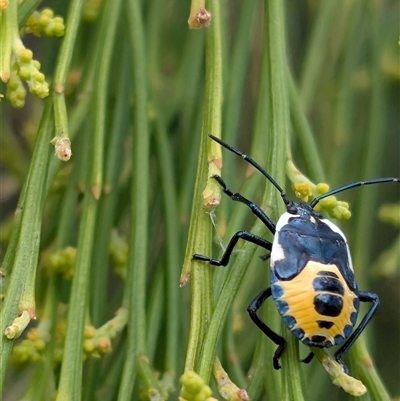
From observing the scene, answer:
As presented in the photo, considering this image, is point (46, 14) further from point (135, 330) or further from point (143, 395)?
point (143, 395)

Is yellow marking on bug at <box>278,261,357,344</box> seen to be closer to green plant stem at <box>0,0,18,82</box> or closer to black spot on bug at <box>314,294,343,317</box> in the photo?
black spot on bug at <box>314,294,343,317</box>

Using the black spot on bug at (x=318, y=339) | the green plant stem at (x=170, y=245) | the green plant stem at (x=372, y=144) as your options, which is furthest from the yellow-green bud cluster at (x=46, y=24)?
the green plant stem at (x=372, y=144)

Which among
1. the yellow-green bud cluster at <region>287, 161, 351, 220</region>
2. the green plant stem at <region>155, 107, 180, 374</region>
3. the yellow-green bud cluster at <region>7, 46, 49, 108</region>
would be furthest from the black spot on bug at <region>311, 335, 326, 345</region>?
the yellow-green bud cluster at <region>7, 46, 49, 108</region>

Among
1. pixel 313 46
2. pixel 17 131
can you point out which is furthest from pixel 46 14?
pixel 17 131

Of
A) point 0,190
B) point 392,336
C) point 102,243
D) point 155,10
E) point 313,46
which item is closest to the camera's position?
point 102,243

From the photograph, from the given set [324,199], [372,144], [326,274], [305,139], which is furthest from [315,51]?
[326,274]

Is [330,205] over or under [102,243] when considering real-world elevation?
over

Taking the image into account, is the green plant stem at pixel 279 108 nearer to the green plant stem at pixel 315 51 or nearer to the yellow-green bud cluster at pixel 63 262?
the yellow-green bud cluster at pixel 63 262

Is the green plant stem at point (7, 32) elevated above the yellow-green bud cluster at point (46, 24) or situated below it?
below
